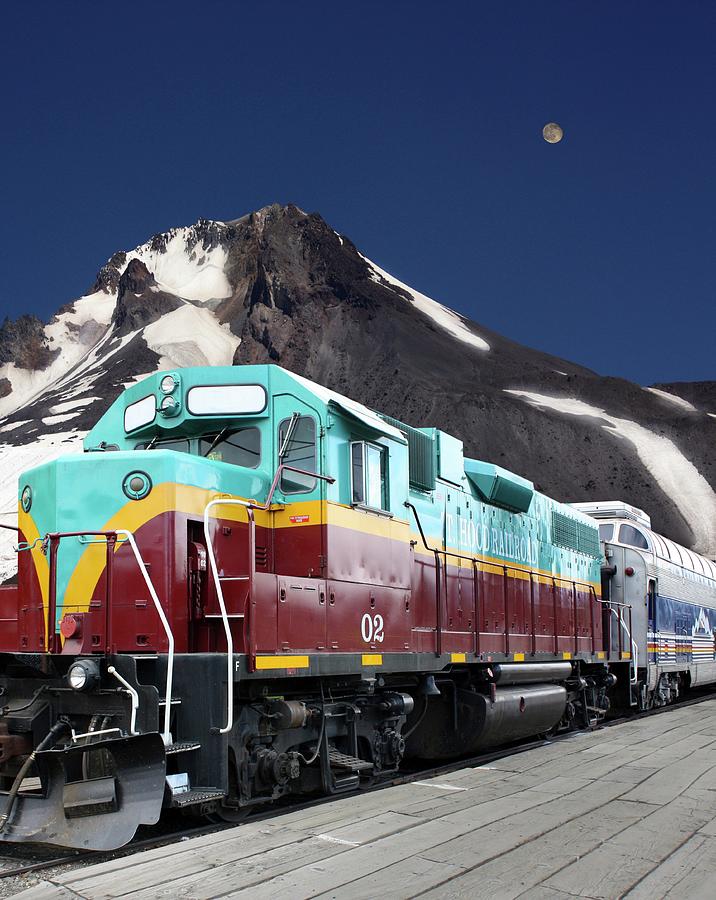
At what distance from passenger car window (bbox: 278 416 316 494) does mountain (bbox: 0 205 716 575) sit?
136ft

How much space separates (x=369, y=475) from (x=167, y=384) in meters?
1.93

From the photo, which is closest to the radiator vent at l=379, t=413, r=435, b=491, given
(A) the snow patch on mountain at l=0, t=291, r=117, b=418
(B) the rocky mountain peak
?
(B) the rocky mountain peak

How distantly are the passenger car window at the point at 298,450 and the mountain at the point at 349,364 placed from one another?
41328 mm

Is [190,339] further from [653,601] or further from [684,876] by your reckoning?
[684,876]

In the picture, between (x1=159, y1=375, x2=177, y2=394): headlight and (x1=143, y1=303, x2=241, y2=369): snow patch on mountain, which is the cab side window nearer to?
(x1=159, y1=375, x2=177, y2=394): headlight

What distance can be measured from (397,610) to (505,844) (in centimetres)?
325

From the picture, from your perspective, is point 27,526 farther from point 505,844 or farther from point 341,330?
point 341,330

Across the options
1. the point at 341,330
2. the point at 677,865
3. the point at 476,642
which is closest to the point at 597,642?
the point at 476,642

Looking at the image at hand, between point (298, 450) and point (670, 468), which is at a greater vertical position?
point (670, 468)

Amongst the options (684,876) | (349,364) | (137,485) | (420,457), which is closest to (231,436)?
(137,485)

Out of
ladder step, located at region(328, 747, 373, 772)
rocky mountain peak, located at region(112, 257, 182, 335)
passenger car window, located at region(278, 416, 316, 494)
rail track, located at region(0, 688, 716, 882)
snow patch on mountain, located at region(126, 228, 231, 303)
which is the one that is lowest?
rail track, located at region(0, 688, 716, 882)

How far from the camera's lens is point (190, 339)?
111m

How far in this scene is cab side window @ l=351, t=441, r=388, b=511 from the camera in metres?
8.19

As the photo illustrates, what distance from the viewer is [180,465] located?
711 cm
